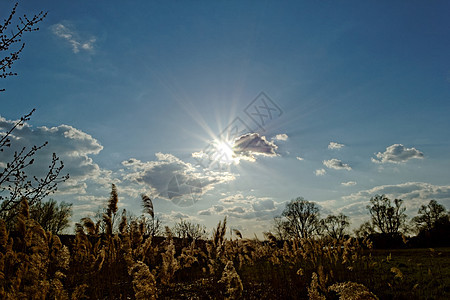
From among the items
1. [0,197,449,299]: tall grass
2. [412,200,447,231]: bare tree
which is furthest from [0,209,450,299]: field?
[412,200,447,231]: bare tree

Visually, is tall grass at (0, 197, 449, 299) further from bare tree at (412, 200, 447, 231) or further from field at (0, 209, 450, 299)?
bare tree at (412, 200, 447, 231)

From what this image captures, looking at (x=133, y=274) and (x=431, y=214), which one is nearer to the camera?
(x=133, y=274)

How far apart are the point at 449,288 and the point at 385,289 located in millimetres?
1632

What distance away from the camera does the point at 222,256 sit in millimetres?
7898

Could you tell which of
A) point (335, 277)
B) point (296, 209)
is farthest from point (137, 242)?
point (296, 209)

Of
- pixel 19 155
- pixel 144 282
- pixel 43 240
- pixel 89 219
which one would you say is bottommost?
pixel 144 282

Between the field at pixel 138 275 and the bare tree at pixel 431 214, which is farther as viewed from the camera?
the bare tree at pixel 431 214

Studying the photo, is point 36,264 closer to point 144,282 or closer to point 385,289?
point 144,282

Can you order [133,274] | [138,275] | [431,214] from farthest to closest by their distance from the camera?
[431,214]
[133,274]
[138,275]

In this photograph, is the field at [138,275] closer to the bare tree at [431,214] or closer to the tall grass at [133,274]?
the tall grass at [133,274]

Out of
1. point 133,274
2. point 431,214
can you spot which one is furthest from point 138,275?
point 431,214

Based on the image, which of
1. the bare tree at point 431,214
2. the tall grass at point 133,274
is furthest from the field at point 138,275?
the bare tree at point 431,214

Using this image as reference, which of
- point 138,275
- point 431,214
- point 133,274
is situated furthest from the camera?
point 431,214

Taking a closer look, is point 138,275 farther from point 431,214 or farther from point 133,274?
point 431,214
